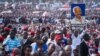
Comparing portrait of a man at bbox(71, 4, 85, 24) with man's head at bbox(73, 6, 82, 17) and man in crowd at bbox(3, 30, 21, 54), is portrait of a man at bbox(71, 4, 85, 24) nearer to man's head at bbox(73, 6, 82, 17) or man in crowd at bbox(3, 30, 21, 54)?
man's head at bbox(73, 6, 82, 17)

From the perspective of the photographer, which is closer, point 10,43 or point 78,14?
point 78,14

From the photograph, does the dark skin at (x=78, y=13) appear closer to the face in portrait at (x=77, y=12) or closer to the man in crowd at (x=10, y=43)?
the face in portrait at (x=77, y=12)

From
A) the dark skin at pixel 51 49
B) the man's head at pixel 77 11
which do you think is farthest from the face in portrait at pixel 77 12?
the dark skin at pixel 51 49

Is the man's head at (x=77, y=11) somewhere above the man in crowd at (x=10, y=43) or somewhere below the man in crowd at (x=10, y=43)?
above

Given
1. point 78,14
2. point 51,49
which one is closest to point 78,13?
point 78,14

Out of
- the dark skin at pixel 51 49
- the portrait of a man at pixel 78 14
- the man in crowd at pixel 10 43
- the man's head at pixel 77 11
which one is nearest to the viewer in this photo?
the dark skin at pixel 51 49

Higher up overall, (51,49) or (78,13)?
(78,13)

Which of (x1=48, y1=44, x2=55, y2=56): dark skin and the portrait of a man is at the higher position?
the portrait of a man

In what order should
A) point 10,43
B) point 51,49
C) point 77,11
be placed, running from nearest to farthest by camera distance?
point 51,49 → point 77,11 → point 10,43

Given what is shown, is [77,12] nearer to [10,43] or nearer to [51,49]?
[51,49]

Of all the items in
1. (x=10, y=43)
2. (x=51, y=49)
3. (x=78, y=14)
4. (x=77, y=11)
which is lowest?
(x=10, y=43)

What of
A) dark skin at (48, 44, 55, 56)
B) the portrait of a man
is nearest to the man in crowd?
the portrait of a man

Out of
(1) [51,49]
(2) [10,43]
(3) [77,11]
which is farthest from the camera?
(2) [10,43]

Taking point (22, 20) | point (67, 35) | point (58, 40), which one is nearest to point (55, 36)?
point (58, 40)
